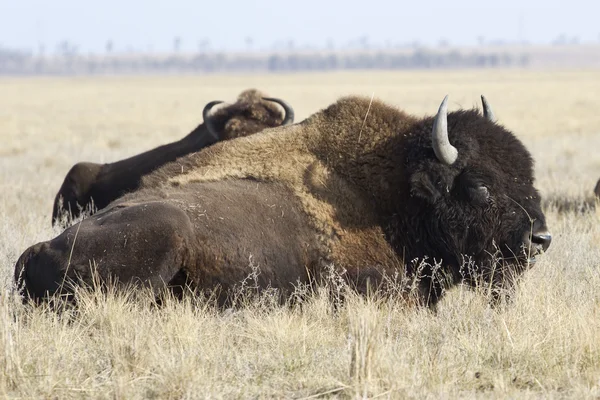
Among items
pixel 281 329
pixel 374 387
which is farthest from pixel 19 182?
pixel 374 387

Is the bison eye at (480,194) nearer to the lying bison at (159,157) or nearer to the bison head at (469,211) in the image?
the bison head at (469,211)

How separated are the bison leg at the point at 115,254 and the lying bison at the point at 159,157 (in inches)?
153

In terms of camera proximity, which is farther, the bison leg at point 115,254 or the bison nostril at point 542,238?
the bison nostril at point 542,238

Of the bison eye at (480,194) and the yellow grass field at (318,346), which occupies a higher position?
the bison eye at (480,194)

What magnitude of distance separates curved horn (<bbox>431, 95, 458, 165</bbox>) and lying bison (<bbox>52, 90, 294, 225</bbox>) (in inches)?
150

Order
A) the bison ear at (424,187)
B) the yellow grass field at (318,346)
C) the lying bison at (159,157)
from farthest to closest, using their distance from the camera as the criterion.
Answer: the lying bison at (159,157) → the bison ear at (424,187) → the yellow grass field at (318,346)

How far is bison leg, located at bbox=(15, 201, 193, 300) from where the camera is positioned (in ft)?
19.0

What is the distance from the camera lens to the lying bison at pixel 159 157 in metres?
10.1

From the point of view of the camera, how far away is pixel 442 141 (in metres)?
6.41

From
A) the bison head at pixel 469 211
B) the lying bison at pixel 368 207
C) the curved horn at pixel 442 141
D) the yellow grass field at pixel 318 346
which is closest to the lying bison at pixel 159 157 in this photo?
the yellow grass field at pixel 318 346

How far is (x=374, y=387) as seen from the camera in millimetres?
4527

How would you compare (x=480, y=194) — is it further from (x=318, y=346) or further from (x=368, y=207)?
(x=318, y=346)

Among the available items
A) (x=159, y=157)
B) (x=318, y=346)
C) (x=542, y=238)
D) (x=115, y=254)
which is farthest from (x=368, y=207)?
(x=159, y=157)

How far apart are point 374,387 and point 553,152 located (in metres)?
17.4
